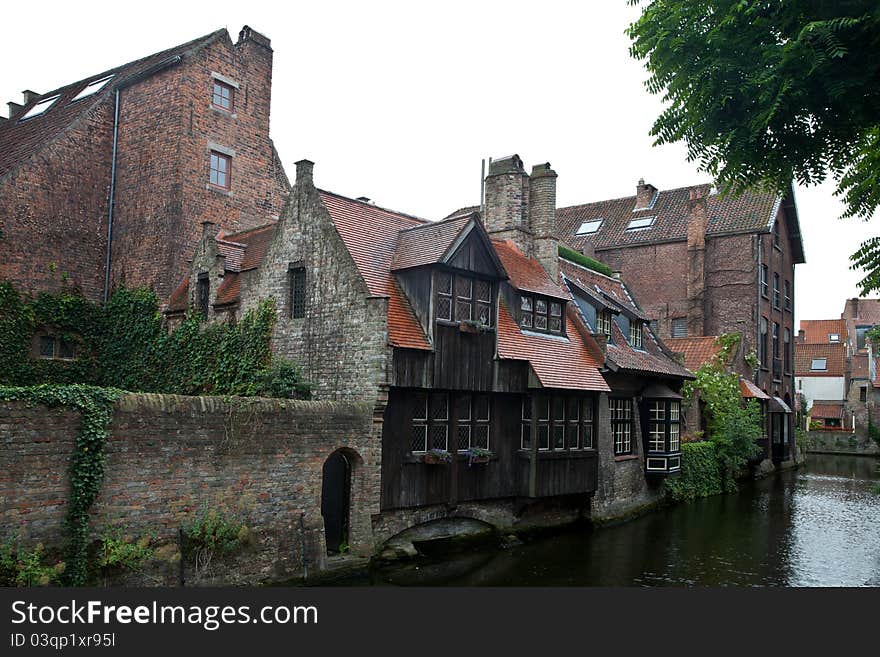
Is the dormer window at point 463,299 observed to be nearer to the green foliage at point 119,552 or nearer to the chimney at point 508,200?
the chimney at point 508,200

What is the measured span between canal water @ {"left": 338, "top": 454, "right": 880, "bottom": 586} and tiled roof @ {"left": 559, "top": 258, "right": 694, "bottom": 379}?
16.0 feet

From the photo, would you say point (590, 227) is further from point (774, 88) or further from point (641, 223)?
point (774, 88)

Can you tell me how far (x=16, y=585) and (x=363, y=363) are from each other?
7.82 meters

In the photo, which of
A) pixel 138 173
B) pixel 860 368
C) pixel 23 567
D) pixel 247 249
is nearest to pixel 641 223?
pixel 860 368

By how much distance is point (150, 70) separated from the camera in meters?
26.9

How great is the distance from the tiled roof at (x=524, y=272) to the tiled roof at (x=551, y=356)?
89cm

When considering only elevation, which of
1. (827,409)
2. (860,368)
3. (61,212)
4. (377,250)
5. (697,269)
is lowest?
(827,409)

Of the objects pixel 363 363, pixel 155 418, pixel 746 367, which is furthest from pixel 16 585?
pixel 746 367

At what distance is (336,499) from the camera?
55.9ft

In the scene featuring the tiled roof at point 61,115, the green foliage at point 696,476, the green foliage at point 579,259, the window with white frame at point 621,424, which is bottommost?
the green foliage at point 696,476

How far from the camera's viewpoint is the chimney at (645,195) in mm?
46250

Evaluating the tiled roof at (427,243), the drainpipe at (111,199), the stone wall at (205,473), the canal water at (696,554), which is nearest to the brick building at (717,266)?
the canal water at (696,554)

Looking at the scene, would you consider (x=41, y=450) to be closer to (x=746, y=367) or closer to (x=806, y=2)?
(x=806, y=2)

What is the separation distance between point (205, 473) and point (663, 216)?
36.8 m
